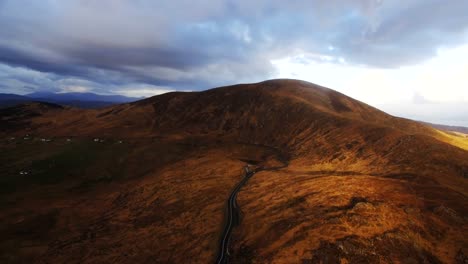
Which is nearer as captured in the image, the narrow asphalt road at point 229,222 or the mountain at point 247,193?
the mountain at point 247,193

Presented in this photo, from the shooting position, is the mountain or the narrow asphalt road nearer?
the mountain

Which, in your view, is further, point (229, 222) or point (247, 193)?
point (247, 193)

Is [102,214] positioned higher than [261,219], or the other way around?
[261,219]

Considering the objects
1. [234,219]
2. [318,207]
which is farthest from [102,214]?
[318,207]

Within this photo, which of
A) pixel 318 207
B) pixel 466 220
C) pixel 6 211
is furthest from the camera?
pixel 6 211

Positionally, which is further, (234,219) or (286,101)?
(286,101)

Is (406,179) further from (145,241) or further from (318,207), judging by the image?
(145,241)

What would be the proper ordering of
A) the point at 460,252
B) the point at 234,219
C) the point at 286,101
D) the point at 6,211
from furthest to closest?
the point at 286,101 → the point at 6,211 → the point at 234,219 → the point at 460,252

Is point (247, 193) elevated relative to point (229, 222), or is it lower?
elevated
